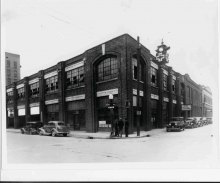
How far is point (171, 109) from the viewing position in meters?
24.2

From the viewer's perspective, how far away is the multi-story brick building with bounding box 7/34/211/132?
69.2ft

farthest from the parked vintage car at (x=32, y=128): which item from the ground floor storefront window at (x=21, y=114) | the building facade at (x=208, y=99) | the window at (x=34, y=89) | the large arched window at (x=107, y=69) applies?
the building facade at (x=208, y=99)

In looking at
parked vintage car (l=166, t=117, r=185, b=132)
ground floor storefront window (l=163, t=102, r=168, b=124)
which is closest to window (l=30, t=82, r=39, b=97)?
ground floor storefront window (l=163, t=102, r=168, b=124)

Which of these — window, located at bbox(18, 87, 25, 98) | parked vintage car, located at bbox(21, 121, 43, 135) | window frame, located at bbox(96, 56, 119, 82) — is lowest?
parked vintage car, located at bbox(21, 121, 43, 135)

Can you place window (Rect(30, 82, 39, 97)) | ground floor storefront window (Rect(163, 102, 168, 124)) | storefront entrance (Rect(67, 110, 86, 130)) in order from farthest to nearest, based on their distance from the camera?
window (Rect(30, 82, 39, 97))
storefront entrance (Rect(67, 110, 86, 130))
ground floor storefront window (Rect(163, 102, 168, 124))

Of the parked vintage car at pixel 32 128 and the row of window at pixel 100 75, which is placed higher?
the row of window at pixel 100 75

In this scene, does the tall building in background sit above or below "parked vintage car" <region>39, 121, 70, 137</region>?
above

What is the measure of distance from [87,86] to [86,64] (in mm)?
2199

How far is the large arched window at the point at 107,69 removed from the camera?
22150 millimetres

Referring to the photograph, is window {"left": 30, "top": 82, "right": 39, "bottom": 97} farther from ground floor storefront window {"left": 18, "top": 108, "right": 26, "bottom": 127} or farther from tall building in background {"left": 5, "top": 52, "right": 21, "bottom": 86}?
tall building in background {"left": 5, "top": 52, "right": 21, "bottom": 86}

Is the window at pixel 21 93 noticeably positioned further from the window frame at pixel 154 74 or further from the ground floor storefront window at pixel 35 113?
the window frame at pixel 154 74

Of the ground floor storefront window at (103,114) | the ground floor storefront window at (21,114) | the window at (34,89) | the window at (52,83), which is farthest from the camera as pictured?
the window at (34,89)

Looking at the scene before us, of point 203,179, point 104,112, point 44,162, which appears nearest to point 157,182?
point 203,179

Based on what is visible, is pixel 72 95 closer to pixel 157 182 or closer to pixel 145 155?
pixel 145 155
